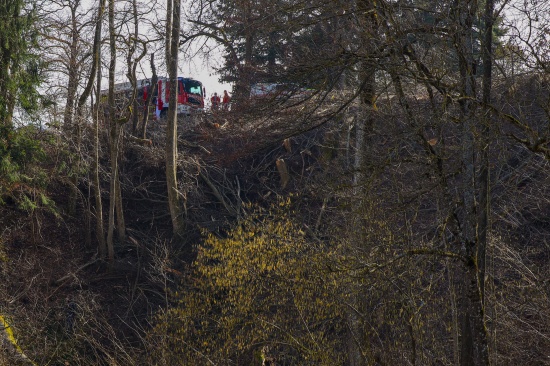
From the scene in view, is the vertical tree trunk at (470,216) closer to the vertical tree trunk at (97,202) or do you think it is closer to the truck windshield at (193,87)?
the vertical tree trunk at (97,202)

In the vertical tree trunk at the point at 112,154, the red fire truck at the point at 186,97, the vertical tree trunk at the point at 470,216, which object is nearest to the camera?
the vertical tree trunk at the point at 470,216

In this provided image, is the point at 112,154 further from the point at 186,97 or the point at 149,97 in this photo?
the point at 186,97

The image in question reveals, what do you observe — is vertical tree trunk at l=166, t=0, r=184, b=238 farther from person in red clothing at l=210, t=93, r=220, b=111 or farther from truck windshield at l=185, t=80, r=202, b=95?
truck windshield at l=185, t=80, r=202, b=95

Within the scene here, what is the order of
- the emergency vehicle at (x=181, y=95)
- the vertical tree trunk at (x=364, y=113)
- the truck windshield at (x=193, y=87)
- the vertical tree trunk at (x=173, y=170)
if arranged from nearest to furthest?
the vertical tree trunk at (x=364, y=113)
the vertical tree trunk at (x=173, y=170)
the emergency vehicle at (x=181, y=95)
the truck windshield at (x=193, y=87)

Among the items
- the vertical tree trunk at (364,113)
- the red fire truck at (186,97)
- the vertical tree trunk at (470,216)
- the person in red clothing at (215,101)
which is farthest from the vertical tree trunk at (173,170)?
the vertical tree trunk at (470,216)

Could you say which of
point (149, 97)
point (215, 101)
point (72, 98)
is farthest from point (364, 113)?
point (215, 101)

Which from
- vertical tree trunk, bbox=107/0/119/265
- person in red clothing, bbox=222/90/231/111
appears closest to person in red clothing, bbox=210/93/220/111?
person in red clothing, bbox=222/90/231/111

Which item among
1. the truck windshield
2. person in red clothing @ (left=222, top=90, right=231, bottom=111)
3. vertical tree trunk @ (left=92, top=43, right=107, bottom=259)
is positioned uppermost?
the truck windshield

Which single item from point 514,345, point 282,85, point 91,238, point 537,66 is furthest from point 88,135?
point 537,66

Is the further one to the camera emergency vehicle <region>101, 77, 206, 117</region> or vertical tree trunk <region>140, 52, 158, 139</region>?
emergency vehicle <region>101, 77, 206, 117</region>

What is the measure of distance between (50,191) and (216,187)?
5.09 meters

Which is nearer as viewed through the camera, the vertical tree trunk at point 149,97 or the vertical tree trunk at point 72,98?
the vertical tree trunk at point 72,98

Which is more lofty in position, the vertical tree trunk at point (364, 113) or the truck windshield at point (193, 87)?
the truck windshield at point (193, 87)

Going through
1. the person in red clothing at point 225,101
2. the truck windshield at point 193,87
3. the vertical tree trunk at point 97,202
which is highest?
the truck windshield at point 193,87
